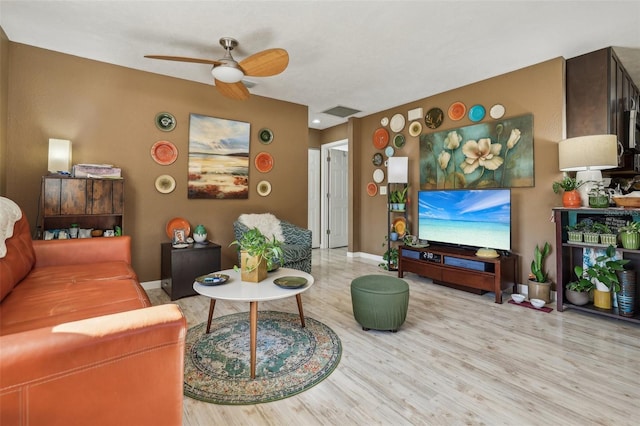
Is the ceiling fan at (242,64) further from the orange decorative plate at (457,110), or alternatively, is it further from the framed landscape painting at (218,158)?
the orange decorative plate at (457,110)

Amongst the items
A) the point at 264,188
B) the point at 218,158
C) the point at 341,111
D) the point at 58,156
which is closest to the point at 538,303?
the point at 264,188

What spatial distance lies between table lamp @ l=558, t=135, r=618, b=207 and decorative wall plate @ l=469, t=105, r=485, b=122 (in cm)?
114

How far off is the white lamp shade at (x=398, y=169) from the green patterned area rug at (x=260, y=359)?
2687mm

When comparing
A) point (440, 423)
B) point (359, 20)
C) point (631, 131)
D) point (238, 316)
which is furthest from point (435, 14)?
point (238, 316)

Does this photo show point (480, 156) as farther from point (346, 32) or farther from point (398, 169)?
point (346, 32)

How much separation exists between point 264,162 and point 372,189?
6.57 feet

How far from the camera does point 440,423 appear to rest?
5.06 feet

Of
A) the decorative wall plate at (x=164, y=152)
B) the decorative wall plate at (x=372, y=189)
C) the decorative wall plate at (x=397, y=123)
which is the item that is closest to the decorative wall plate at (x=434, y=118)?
the decorative wall plate at (x=397, y=123)

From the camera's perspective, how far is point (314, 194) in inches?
265

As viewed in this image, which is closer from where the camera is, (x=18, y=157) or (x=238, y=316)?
(x=238, y=316)

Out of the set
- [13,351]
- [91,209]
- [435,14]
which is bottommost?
[13,351]

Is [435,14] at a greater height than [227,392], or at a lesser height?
greater

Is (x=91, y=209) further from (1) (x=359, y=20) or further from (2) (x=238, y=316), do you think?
(1) (x=359, y=20)

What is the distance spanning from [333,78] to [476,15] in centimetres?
174
